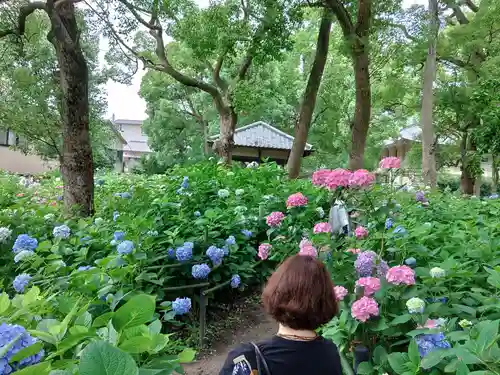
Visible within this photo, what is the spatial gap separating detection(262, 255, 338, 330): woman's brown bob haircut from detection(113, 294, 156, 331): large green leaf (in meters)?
0.53

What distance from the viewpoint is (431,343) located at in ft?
5.80

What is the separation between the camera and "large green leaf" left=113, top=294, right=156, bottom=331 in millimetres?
1136

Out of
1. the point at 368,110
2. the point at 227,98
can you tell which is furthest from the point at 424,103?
the point at 227,98

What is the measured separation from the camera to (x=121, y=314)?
1160 millimetres

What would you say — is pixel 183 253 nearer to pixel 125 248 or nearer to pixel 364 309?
pixel 125 248

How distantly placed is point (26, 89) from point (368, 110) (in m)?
9.34

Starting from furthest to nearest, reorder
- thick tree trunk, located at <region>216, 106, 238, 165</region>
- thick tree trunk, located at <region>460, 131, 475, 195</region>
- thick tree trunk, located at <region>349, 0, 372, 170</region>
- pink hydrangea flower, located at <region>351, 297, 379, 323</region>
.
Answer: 1. thick tree trunk, located at <region>460, 131, 475, 195</region>
2. thick tree trunk, located at <region>216, 106, 238, 165</region>
3. thick tree trunk, located at <region>349, 0, 372, 170</region>
4. pink hydrangea flower, located at <region>351, 297, 379, 323</region>

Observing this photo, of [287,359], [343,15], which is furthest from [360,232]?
[343,15]

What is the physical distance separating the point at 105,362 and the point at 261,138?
55.1 feet

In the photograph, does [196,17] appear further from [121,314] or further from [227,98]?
[121,314]

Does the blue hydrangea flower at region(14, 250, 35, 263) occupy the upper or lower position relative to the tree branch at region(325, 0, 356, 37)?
lower

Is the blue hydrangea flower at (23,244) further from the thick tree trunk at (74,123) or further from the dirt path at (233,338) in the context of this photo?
the thick tree trunk at (74,123)

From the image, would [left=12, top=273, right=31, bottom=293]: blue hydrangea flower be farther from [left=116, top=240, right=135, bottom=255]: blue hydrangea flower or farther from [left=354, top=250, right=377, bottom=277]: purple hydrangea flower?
[left=354, top=250, right=377, bottom=277]: purple hydrangea flower

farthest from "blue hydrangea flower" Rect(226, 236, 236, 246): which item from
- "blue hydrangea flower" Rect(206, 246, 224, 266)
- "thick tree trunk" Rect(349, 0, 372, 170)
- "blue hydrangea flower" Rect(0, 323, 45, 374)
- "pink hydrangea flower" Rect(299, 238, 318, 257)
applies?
"thick tree trunk" Rect(349, 0, 372, 170)
